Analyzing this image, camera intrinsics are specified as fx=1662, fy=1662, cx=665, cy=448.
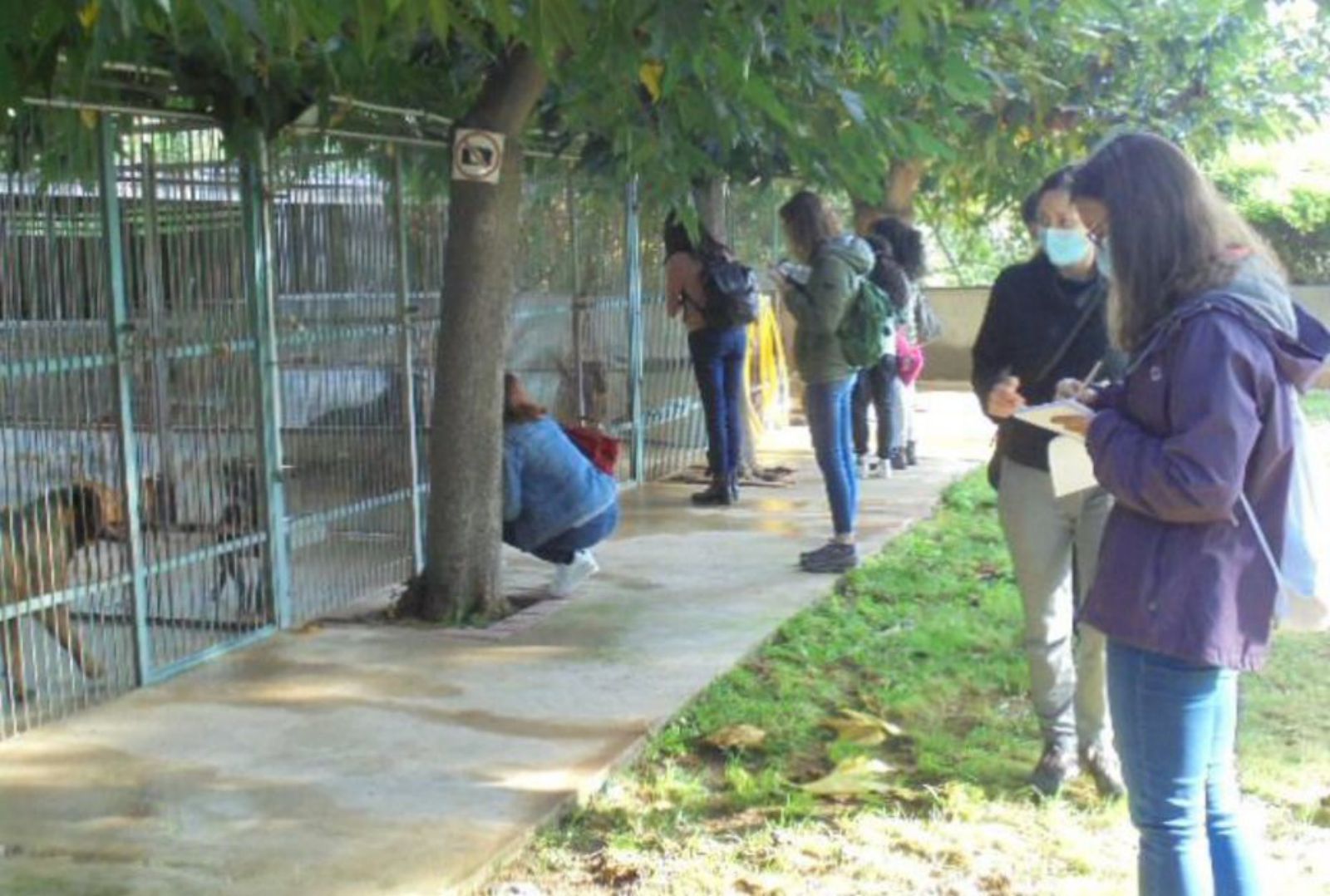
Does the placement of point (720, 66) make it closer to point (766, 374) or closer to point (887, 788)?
point (887, 788)

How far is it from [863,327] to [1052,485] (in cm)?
362

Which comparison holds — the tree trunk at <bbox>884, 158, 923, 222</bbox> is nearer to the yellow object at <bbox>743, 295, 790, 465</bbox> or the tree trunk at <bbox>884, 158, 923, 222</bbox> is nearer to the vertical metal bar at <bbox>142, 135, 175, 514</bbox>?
the yellow object at <bbox>743, 295, 790, 465</bbox>

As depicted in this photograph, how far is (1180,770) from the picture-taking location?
3.32 metres

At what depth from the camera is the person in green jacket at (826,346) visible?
7.87m

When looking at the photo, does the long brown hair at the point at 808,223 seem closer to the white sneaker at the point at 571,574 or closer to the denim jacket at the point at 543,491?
A: the denim jacket at the point at 543,491

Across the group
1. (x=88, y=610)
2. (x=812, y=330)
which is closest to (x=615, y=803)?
(x=88, y=610)

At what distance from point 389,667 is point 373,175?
236 cm

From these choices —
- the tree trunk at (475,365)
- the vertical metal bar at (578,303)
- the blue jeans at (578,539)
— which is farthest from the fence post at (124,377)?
the vertical metal bar at (578,303)

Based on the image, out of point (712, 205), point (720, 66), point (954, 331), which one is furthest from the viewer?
point (954, 331)

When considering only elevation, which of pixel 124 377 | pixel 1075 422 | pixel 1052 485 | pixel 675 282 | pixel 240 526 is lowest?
pixel 240 526

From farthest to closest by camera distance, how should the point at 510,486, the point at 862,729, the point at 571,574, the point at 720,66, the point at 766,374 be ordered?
1. the point at 766,374
2. the point at 571,574
3. the point at 510,486
4. the point at 862,729
5. the point at 720,66

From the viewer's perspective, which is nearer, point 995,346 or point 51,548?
point 995,346

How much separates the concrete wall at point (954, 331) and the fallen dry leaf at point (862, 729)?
14.1 meters

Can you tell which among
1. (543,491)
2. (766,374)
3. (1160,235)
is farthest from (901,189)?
(1160,235)
